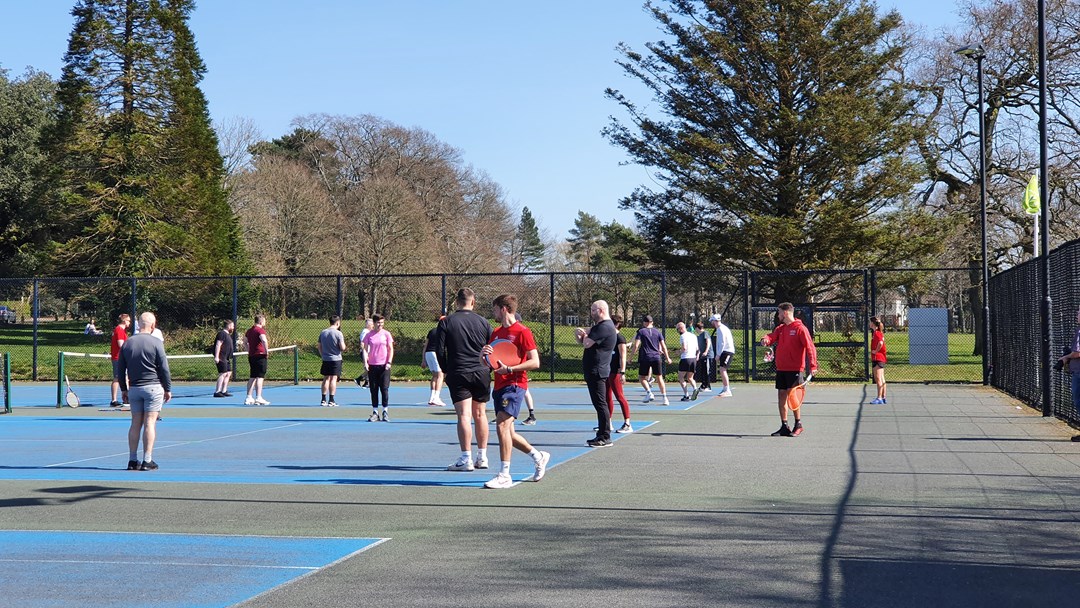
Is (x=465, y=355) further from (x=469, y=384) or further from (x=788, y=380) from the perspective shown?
(x=788, y=380)

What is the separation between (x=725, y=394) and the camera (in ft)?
80.0

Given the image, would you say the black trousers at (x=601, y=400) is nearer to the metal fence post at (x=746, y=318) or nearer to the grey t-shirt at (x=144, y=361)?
the grey t-shirt at (x=144, y=361)

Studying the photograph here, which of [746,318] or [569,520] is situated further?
[746,318]

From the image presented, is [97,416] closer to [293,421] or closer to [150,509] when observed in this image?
[293,421]

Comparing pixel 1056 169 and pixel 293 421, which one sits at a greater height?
pixel 1056 169

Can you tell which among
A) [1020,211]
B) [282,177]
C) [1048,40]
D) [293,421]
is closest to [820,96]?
[1048,40]

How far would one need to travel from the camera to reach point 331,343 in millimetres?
21672

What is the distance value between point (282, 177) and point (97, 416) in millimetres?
39524

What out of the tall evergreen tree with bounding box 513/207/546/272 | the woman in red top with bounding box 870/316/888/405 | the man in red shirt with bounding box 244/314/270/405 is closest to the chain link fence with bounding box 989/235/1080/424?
the woman in red top with bounding box 870/316/888/405

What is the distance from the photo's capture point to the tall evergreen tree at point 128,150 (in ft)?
140

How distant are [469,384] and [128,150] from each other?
36481mm

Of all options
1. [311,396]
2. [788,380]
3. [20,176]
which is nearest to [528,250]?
[20,176]

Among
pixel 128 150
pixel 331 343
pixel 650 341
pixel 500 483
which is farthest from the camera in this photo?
pixel 128 150

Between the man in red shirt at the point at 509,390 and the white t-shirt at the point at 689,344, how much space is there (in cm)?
1232
